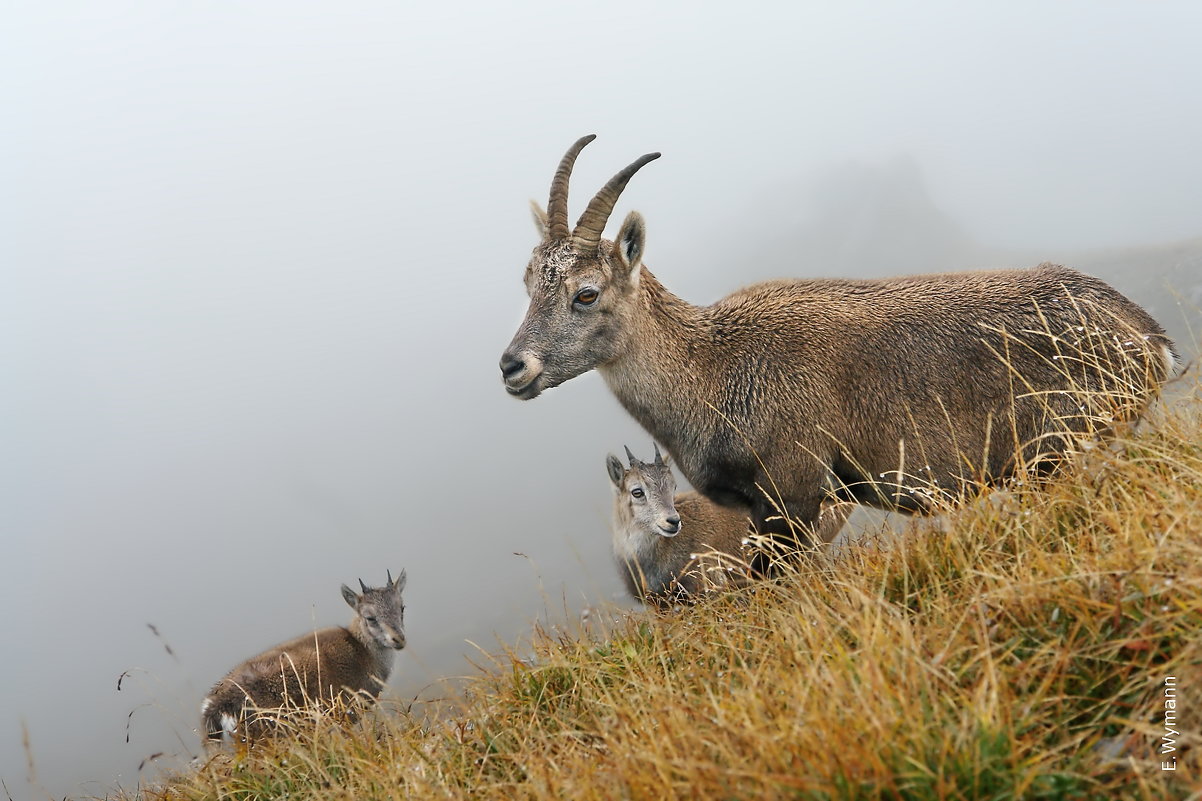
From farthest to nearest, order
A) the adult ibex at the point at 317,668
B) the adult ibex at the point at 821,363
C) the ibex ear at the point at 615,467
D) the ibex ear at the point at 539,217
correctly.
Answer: the ibex ear at the point at 615,467, the adult ibex at the point at 317,668, the ibex ear at the point at 539,217, the adult ibex at the point at 821,363

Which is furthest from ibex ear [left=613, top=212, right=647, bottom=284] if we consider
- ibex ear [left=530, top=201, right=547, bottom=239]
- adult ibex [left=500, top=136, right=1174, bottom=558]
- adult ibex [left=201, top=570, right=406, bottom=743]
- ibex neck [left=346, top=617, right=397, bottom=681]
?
ibex neck [left=346, top=617, right=397, bottom=681]

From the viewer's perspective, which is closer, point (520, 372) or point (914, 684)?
point (914, 684)

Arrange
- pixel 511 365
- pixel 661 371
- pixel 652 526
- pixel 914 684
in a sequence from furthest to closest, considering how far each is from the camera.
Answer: pixel 652 526 → pixel 661 371 → pixel 511 365 → pixel 914 684

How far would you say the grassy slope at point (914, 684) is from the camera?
115 inches

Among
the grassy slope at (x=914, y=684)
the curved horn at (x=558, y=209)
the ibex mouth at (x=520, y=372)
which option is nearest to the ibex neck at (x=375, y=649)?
the grassy slope at (x=914, y=684)

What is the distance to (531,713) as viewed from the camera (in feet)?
17.3

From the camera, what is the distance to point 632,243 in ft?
25.1

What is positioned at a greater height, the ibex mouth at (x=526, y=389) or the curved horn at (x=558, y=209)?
the curved horn at (x=558, y=209)

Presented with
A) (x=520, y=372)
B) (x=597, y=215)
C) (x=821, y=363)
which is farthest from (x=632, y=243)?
(x=821, y=363)

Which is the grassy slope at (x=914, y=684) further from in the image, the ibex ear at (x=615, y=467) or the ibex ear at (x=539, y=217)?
the ibex ear at (x=615, y=467)

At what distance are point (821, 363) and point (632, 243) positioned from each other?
2025 mm

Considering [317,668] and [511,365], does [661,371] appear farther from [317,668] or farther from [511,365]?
[317,668]

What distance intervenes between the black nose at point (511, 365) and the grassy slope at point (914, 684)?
2.47 metres

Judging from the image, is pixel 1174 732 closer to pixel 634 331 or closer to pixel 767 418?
pixel 767 418
